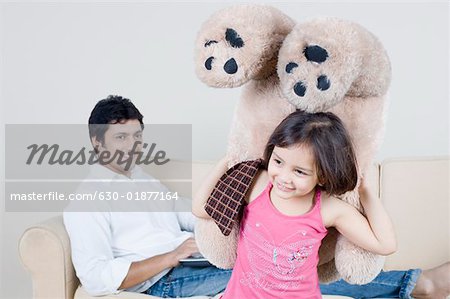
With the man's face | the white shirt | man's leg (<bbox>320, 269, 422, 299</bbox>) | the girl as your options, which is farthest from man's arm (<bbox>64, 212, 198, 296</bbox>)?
the girl

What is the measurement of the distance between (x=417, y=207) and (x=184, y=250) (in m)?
0.79

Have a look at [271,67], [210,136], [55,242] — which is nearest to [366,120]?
[271,67]

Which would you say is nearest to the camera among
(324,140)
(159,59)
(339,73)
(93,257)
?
(339,73)

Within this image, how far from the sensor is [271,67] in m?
0.91

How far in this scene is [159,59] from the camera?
2.17 metres

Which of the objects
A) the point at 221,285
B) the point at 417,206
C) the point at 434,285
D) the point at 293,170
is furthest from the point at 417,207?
the point at 293,170

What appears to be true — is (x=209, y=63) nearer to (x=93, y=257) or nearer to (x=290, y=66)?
(x=290, y=66)

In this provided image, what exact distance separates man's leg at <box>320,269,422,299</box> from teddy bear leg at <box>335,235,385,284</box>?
725 millimetres

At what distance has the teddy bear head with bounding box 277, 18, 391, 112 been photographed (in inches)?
31.4

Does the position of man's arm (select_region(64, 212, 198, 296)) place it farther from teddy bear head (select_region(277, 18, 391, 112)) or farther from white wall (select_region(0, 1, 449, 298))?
teddy bear head (select_region(277, 18, 391, 112))

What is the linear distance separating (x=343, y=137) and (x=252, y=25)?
22 cm

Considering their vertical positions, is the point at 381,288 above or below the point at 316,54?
below

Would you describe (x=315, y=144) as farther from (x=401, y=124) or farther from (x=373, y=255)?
(x=401, y=124)

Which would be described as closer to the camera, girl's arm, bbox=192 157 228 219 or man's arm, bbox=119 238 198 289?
girl's arm, bbox=192 157 228 219
